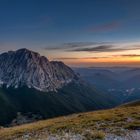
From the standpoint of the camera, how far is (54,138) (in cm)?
2769

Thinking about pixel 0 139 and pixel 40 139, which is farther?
pixel 0 139

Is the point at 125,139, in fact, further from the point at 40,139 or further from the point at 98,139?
the point at 40,139

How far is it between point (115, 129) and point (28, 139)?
1034 centimetres

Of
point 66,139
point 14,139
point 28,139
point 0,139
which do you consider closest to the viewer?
point 66,139

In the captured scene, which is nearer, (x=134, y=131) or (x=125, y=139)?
(x=125, y=139)

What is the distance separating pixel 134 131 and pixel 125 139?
15.1 ft

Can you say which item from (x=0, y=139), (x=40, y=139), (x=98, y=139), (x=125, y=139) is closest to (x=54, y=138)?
(x=40, y=139)

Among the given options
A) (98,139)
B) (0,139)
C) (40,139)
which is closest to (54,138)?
(40,139)

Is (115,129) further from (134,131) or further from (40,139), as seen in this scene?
(40,139)

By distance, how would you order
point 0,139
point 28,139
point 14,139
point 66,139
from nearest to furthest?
point 66,139 < point 28,139 < point 14,139 < point 0,139

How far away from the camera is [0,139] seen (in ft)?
111

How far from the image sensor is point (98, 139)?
26.7m

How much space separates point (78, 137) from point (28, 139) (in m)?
5.36

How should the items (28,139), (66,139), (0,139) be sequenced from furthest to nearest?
(0,139) < (28,139) < (66,139)
